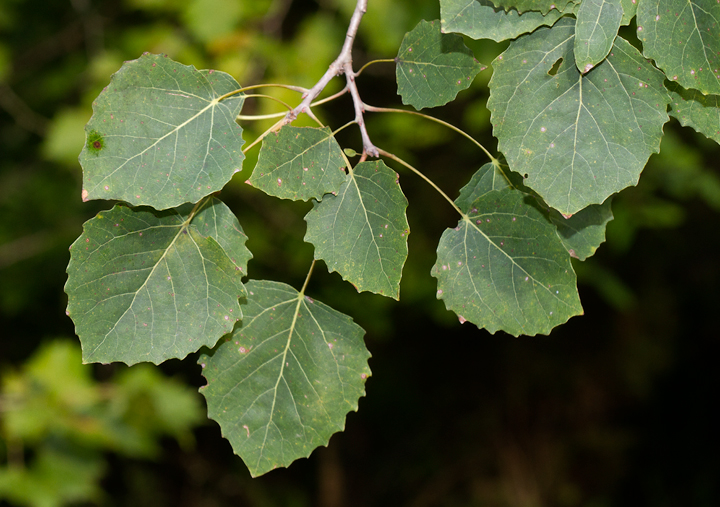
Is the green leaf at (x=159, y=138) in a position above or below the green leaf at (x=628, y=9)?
below

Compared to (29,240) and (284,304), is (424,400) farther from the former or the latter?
(284,304)

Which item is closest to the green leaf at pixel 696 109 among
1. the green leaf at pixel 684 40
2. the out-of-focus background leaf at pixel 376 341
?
the green leaf at pixel 684 40

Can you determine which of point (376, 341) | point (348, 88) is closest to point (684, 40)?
point (348, 88)

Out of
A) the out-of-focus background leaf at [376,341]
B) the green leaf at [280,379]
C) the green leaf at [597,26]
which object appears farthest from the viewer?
the out-of-focus background leaf at [376,341]

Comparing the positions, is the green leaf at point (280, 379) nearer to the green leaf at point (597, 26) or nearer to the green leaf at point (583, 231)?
the green leaf at point (583, 231)

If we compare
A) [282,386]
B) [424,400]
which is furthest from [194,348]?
[424,400]

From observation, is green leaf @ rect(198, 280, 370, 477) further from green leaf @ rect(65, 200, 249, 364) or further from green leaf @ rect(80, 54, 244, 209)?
green leaf @ rect(80, 54, 244, 209)
